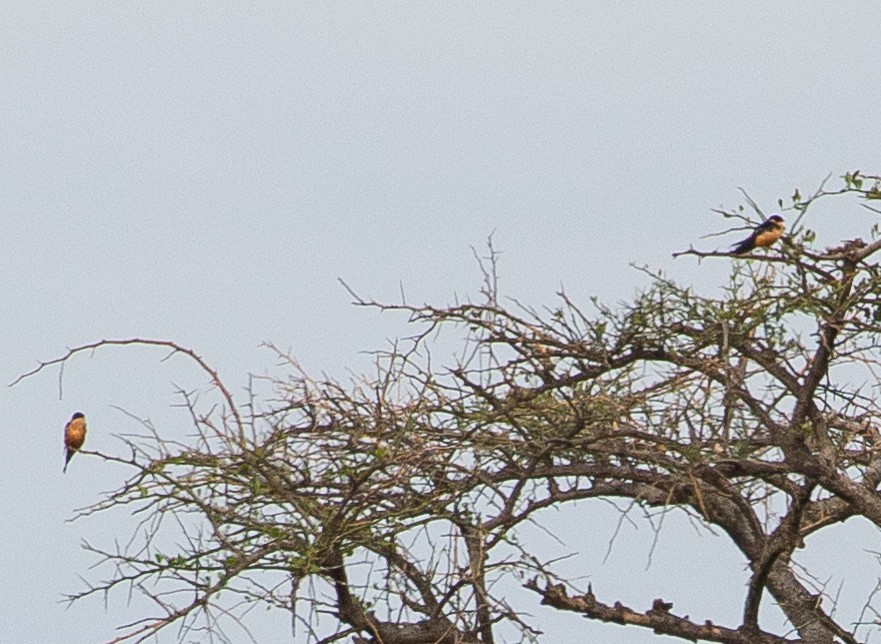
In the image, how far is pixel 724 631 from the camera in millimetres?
8883

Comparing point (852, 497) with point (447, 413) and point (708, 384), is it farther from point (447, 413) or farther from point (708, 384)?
point (447, 413)

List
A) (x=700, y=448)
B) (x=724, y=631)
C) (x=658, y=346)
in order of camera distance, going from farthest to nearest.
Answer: (x=724, y=631) < (x=658, y=346) < (x=700, y=448)

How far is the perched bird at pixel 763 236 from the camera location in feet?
24.8

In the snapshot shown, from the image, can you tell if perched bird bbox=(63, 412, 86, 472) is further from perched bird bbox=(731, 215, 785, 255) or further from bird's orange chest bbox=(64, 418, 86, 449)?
perched bird bbox=(731, 215, 785, 255)

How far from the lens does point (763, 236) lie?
789cm

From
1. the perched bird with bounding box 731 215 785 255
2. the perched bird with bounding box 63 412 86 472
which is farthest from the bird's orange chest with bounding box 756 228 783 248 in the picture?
the perched bird with bounding box 63 412 86 472

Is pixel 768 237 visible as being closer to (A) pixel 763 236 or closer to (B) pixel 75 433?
(A) pixel 763 236

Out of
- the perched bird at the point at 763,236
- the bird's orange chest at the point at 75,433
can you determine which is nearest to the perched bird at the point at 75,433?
the bird's orange chest at the point at 75,433

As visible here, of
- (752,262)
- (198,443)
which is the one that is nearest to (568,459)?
(752,262)

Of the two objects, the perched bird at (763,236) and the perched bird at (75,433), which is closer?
the perched bird at (763,236)

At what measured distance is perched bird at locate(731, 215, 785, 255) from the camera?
24.8 ft

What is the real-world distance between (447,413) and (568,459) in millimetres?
835

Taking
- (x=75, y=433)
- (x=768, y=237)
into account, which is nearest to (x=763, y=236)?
(x=768, y=237)

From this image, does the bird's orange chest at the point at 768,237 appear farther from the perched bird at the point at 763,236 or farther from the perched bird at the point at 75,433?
the perched bird at the point at 75,433
